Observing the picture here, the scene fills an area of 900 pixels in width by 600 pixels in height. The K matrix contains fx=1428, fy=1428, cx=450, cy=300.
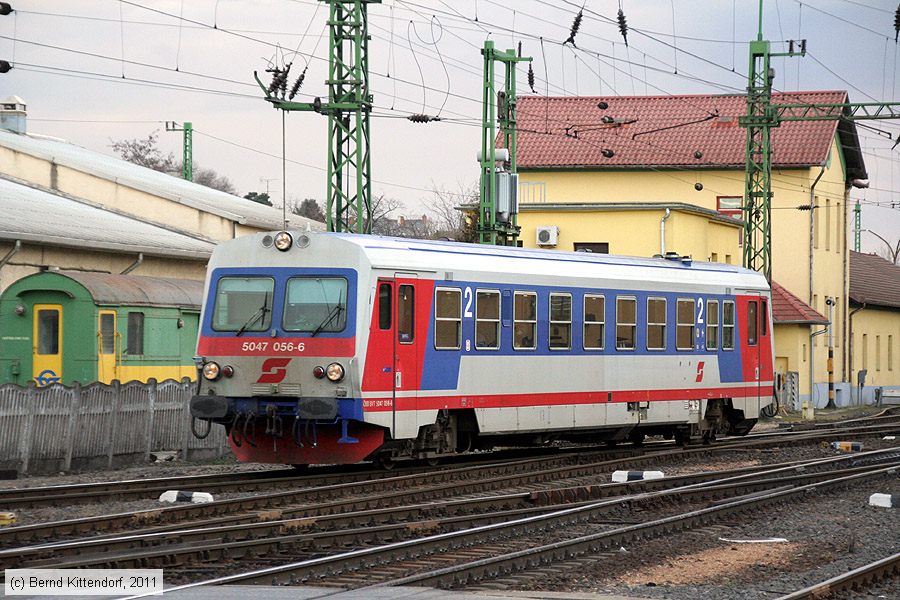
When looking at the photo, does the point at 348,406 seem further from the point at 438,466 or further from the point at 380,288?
the point at 438,466

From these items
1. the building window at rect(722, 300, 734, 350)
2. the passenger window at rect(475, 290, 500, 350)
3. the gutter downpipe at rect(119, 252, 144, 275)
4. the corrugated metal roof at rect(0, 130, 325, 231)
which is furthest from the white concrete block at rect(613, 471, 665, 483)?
the corrugated metal roof at rect(0, 130, 325, 231)

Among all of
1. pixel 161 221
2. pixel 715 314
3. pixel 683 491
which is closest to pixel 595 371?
pixel 715 314

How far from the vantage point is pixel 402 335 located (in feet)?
58.0

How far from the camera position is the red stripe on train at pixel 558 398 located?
58.2 ft

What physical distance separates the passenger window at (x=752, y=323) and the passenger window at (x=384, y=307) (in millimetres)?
9732

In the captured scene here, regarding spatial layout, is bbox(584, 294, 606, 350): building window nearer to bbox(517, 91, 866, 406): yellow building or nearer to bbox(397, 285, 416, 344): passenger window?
bbox(397, 285, 416, 344): passenger window

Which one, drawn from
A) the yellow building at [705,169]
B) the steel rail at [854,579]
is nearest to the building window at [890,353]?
the yellow building at [705,169]

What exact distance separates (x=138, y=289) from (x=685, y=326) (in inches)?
427

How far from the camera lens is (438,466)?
19.5 m

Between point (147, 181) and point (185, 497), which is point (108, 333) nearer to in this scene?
point (185, 497)

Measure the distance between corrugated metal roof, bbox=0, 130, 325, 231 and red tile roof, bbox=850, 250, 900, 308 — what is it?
2405 cm

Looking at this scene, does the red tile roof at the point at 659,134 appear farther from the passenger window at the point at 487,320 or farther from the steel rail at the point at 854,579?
the steel rail at the point at 854,579

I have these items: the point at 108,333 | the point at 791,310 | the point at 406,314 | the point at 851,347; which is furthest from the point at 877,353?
the point at 406,314

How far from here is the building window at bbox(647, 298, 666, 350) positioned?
73.7 ft
